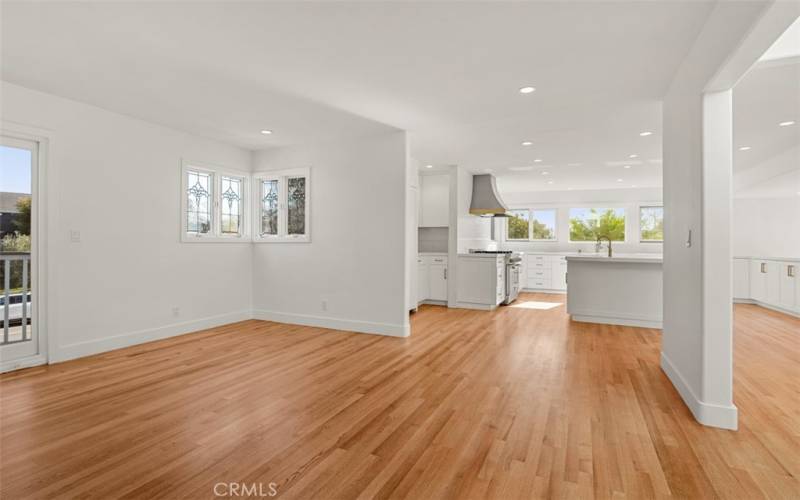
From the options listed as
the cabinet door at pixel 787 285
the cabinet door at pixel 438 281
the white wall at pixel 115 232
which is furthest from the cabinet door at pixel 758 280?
the white wall at pixel 115 232

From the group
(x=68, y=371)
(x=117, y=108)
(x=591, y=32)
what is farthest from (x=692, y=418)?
(x=117, y=108)

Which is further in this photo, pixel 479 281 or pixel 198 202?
pixel 479 281

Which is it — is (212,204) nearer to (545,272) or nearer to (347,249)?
(347,249)

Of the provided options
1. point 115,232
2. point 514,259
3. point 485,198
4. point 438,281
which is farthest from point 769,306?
point 115,232

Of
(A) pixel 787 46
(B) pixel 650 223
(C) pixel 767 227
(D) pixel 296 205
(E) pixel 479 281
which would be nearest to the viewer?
(A) pixel 787 46

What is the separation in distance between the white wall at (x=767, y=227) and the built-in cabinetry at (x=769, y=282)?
739mm

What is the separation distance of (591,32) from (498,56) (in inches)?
23.8

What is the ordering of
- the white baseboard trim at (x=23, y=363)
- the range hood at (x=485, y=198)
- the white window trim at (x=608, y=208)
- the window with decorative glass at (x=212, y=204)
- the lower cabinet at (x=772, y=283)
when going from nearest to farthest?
the white baseboard trim at (x=23, y=363) → the window with decorative glass at (x=212, y=204) → the lower cabinet at (x=772, y=283) → the range hood at (x=485, y=198) → the white window trim at (x=608, y=208)

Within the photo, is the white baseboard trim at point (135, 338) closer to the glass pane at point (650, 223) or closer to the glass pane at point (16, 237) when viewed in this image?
the glass pane at point (16, 237)

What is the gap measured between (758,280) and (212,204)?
9.44 meters

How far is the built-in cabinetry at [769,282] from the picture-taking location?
6211 millimetres

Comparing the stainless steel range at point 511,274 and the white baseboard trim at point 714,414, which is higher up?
the stainless steel range at point 511,274

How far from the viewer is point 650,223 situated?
359 inches

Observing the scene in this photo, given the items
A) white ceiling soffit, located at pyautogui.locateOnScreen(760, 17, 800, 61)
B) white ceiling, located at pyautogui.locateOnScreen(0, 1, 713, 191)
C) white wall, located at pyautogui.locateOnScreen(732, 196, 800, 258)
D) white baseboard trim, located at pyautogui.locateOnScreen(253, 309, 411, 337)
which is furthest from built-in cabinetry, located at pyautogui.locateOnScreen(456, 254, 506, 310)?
white wall, located at pyautogui.locateOnScreen(732, 196, 800, 258)
